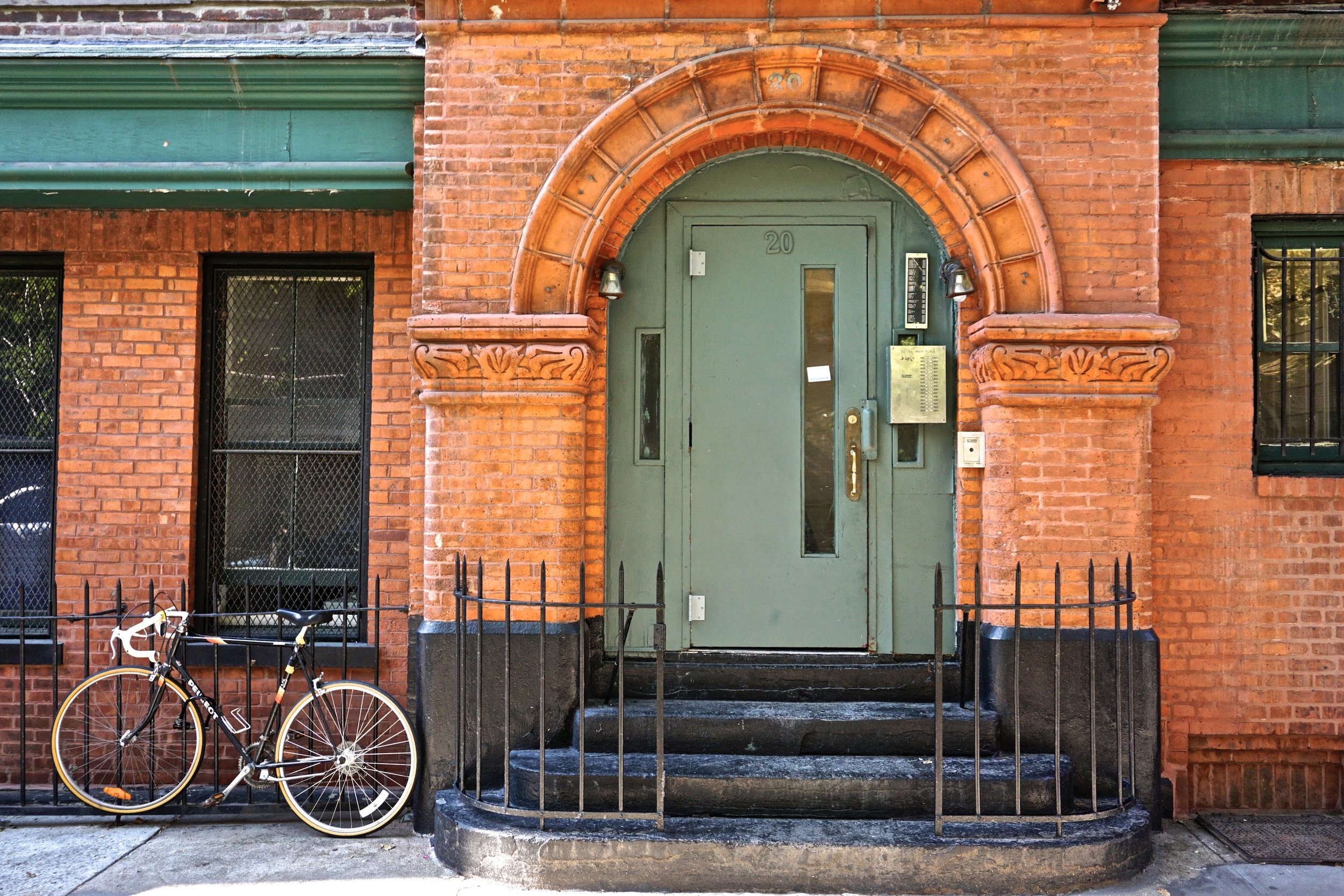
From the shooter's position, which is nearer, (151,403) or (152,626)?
(152,626)

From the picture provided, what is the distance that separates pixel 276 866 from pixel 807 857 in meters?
2.49

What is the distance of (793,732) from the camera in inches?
195

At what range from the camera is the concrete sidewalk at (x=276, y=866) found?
4.39 m

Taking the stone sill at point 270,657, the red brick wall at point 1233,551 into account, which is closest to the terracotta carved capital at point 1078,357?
the red brick wall at point 1233,551

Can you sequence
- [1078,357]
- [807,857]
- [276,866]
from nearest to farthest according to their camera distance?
[807,857]
[276,866]
[1078,357]

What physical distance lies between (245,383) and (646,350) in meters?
2.54

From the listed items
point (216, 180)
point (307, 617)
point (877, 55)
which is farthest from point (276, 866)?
point (877, 55)

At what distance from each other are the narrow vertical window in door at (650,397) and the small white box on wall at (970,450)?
1.60 m

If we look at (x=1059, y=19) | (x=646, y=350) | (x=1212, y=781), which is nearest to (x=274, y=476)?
(x=646, y=350)

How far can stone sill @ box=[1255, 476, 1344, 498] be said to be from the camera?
531 cm

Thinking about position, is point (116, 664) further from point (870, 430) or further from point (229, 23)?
point (870, 430)

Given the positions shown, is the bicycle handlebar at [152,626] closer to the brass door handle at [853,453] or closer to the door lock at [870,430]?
the brass door handle at [853,453]

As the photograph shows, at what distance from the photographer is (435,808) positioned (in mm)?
4840

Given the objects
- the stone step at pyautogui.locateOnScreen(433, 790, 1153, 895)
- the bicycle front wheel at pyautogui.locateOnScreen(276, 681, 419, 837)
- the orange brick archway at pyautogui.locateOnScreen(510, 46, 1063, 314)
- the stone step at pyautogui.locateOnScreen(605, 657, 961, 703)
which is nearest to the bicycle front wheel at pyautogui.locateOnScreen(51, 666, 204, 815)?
the bicycle front wheel at pyautogui.locateOnScreen(276, 681, 419, 837)
